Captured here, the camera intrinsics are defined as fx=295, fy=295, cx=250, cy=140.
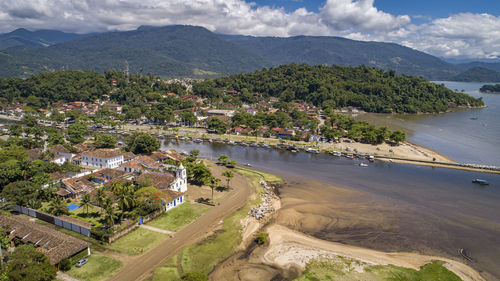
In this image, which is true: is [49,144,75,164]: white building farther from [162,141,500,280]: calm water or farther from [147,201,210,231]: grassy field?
[147,201,210,231]: grassy field

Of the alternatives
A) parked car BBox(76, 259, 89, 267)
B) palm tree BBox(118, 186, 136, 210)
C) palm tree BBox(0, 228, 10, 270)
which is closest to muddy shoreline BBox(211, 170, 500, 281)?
parked car BBox(76, 259, 89, 267)

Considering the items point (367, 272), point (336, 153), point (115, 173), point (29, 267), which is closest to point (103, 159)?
point (115, 173)

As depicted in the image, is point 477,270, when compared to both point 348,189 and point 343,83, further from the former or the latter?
point 343,83

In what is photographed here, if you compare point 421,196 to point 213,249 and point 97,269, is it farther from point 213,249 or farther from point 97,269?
point 97,269

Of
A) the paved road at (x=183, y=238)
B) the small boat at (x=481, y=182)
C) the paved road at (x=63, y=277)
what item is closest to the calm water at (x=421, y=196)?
the small boat at (x=481, y=182)

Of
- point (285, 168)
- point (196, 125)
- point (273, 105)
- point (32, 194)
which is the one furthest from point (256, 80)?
point (32, 194)
